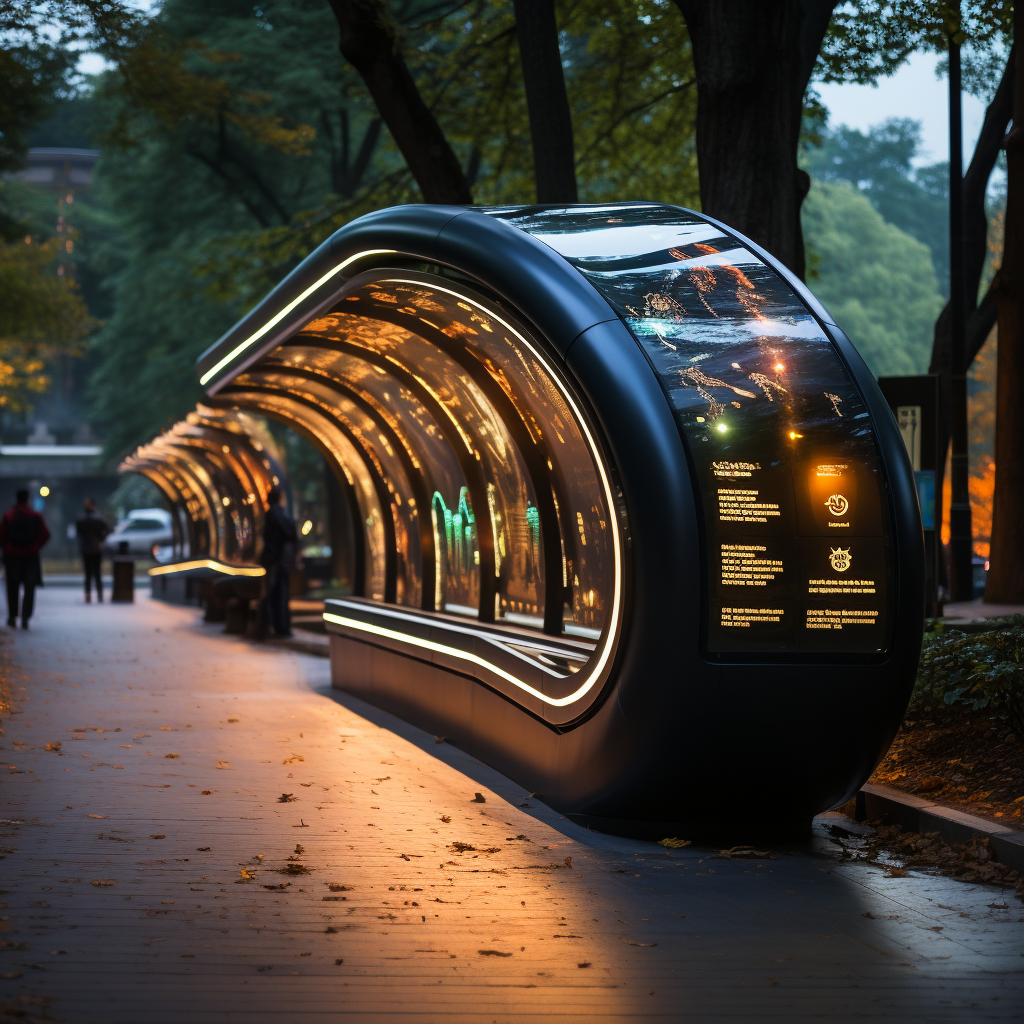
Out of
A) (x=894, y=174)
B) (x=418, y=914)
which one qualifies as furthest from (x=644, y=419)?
(x=894, y=174)

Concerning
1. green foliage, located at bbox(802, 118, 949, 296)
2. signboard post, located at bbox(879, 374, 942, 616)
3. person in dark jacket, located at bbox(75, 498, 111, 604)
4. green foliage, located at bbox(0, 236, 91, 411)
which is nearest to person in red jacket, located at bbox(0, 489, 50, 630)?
person in dark jacket, located at bbox(75, 498, 111, 604)

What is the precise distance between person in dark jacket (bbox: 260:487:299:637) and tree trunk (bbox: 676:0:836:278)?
30.2ft

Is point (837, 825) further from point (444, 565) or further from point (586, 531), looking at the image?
point (444, 565)

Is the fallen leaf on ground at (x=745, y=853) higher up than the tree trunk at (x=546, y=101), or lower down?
lower down

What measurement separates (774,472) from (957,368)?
10579 mm

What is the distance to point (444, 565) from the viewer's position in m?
11.8

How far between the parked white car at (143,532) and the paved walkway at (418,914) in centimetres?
5019

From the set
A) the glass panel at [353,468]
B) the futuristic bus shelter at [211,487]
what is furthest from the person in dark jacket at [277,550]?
the glass panel at [353,468]

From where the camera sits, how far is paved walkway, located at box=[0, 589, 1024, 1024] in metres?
4.29

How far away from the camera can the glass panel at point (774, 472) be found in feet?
20.1

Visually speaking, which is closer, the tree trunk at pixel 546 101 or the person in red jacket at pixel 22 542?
the tree trunk at pixel 546 101

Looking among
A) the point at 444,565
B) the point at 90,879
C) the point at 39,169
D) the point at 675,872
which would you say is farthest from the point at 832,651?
the point at 39,169

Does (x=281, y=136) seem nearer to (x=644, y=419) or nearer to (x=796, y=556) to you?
(x=644, y=419)

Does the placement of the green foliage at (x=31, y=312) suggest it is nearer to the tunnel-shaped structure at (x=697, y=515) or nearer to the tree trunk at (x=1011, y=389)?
the tree trunk at (x=1011, y=389)
